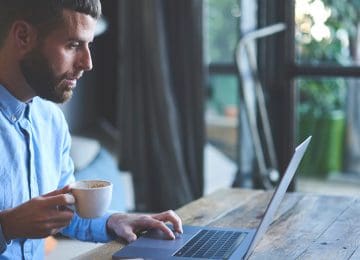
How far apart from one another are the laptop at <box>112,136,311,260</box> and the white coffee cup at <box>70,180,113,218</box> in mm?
117

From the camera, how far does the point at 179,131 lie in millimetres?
3773

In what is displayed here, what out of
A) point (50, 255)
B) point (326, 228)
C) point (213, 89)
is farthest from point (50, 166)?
point (213, 89)

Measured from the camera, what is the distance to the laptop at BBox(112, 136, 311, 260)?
1391 millimetres

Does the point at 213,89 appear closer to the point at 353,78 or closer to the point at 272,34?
the point at 272,34

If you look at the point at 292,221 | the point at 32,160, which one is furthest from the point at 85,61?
the point at 292,221

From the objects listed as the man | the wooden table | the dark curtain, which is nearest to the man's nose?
the man

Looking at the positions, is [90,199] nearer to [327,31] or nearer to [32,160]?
[32,160]

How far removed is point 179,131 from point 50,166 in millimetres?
2052

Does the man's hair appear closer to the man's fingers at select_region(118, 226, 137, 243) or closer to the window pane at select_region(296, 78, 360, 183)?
the man's fingers at select_region(118, 226, 137, 243)

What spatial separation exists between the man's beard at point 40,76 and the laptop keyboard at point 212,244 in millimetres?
455

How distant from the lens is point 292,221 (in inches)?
A: 68.9

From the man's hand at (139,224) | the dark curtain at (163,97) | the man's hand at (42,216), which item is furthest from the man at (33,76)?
the dark curtain at (163,97)

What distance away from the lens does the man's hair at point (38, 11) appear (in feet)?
5.08

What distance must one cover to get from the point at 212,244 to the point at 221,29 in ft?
8.27
